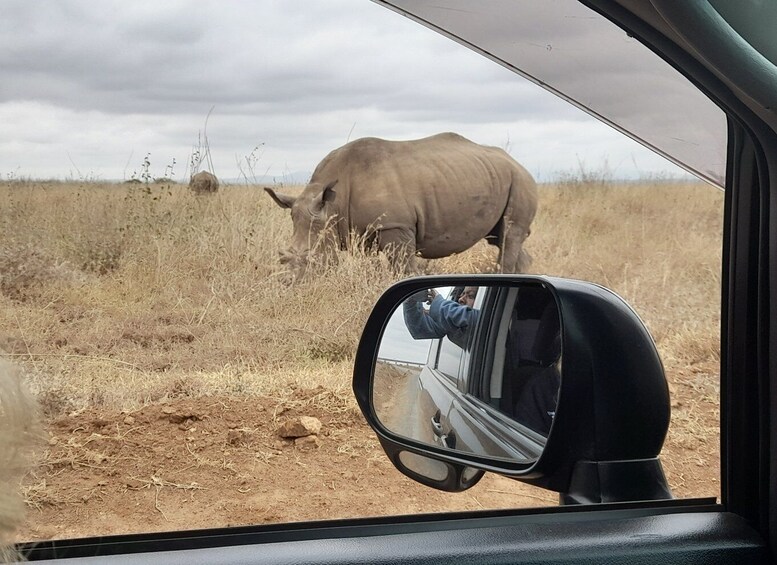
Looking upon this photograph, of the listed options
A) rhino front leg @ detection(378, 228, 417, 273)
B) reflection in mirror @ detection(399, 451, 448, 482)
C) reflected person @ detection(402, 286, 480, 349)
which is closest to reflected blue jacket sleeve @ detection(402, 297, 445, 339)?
reflected person @ detection(402, 286, 480, 349)

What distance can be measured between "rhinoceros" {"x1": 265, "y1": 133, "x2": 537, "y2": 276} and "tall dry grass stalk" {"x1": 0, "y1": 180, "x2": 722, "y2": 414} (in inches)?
8.2

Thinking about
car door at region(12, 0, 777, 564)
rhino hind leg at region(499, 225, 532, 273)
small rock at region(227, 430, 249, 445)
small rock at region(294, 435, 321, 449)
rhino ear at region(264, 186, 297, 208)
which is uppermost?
rhino ear at region(264, 186, 297, 208)

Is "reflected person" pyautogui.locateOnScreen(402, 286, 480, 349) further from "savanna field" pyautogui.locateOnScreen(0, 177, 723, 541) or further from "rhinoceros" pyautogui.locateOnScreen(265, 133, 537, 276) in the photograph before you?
"rhinoceros" pyautogui.locateOnScreen(265, 133, 537, 276)

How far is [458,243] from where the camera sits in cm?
392

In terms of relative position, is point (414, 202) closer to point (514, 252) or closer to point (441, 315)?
point (514, 252)

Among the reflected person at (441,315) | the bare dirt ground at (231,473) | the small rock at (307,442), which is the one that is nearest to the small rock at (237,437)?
the bare dirt ground at (231,473)

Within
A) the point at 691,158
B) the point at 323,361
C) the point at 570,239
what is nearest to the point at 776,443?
the point at 691,158

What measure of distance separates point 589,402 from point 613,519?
0.62 ft

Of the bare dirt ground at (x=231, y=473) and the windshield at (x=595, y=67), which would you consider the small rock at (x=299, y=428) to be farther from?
the windshield at (x=595, y=67)

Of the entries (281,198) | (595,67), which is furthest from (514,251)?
(595,67)

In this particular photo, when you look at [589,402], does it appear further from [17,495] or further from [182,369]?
[182,369]

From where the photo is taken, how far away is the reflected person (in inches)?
48.4

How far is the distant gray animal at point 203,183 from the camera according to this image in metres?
2.55

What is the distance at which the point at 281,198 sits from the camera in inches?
121
